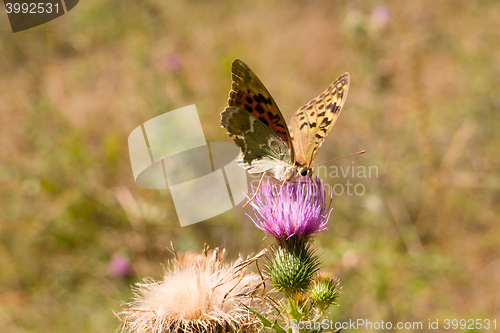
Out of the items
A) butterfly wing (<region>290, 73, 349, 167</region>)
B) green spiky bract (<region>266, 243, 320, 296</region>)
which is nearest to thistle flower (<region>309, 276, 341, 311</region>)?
green spiky bract (<region>266, 243, 320, 296</region>)

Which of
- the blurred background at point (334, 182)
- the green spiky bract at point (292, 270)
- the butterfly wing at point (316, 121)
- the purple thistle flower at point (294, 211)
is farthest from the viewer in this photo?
the blurred background at point (334, 182)

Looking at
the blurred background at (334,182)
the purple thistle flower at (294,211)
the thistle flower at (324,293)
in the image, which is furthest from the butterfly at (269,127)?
the blurred background at (334,182)

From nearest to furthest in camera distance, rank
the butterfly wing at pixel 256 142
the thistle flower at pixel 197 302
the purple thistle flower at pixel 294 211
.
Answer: the thistle flower at pixel 197 302 → the purple thistle flower at pixel 294 211 → the butterfly wing at pixel 256 142

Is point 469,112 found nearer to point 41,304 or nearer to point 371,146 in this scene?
point 371,146

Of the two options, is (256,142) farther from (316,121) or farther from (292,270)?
(292,270)

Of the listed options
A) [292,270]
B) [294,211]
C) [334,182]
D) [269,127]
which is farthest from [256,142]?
[334,182]

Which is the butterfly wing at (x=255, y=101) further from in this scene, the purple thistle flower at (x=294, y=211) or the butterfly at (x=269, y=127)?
the purple thistle flower at (x=294, y=211)

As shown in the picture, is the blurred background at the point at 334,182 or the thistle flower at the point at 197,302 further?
the blurred background at the point at 334,182
